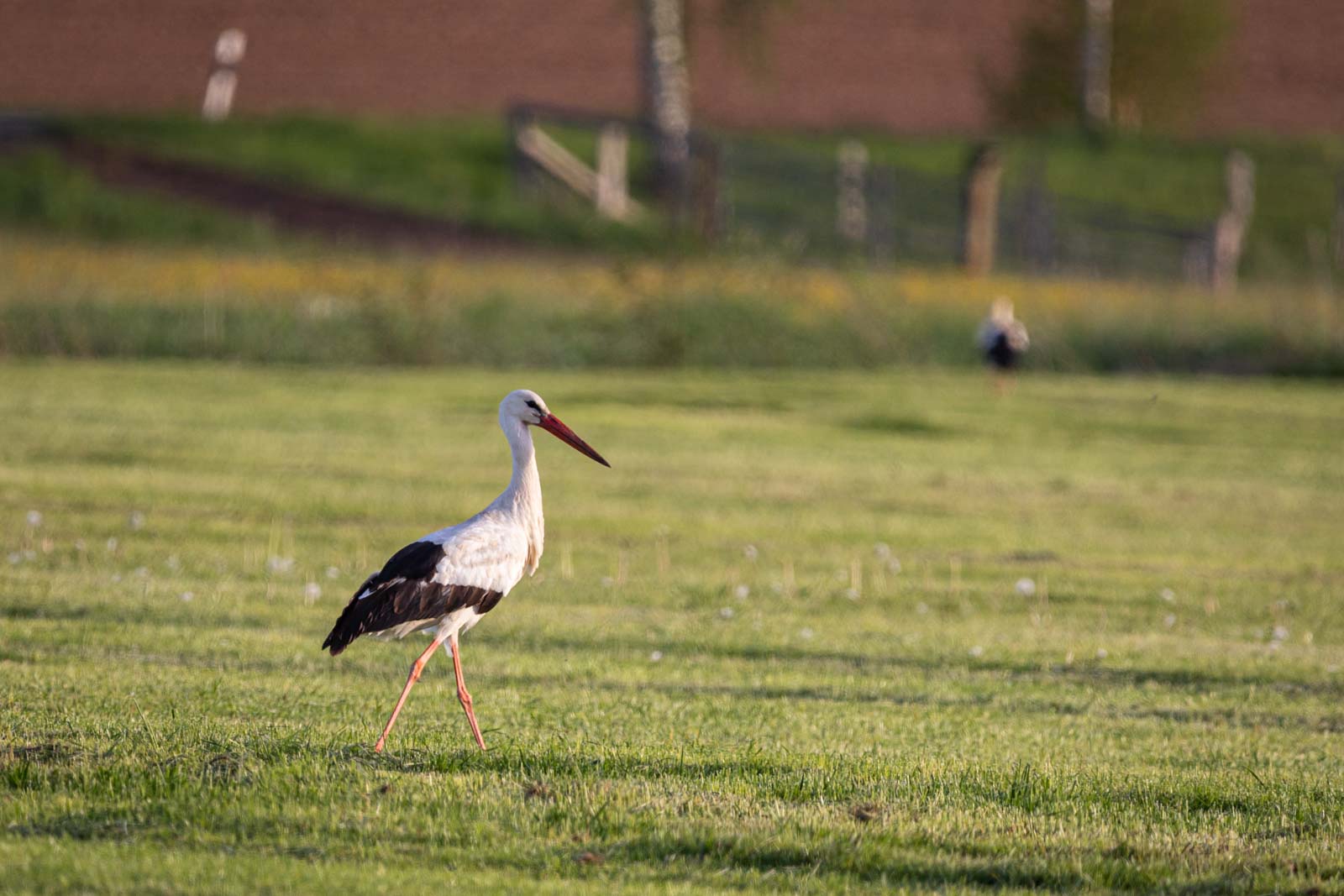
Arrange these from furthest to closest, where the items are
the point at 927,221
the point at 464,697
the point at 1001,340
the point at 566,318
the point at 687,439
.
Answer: the point at 927,221 < the point at 566,318 < the point at 1001,340 < the point at 687,439 < the point at 464,697

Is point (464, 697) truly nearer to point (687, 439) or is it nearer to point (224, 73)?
point (687, 439)

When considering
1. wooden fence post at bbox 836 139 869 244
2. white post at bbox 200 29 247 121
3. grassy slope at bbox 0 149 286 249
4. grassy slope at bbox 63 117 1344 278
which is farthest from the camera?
white post at bbox 200 29 247 121

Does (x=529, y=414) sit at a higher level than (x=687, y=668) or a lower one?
higher

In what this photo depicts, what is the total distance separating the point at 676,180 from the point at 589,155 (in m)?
8.05

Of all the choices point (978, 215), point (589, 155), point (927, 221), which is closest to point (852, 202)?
point (927, 221)

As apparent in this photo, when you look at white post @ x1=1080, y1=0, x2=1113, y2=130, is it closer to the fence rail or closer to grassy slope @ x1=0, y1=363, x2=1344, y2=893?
the fence rail

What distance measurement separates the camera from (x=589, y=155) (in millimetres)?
40219

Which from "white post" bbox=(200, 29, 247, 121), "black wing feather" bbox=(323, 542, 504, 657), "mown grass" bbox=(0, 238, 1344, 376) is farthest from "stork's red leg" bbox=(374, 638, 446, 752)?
"white post" bbox=(200, 29, 247, 121)

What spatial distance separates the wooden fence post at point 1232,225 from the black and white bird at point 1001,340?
24.2ft

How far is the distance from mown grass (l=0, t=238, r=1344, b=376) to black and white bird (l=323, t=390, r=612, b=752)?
17099 mm

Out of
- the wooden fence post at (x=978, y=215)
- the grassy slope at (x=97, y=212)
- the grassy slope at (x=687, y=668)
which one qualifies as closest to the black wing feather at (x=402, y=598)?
the grassy slope at (x=687, y=668)

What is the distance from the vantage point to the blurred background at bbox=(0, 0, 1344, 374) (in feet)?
83.5

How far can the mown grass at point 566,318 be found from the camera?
81.6 ft

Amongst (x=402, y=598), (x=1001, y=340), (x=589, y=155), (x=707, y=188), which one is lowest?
(x=402, y=598)
